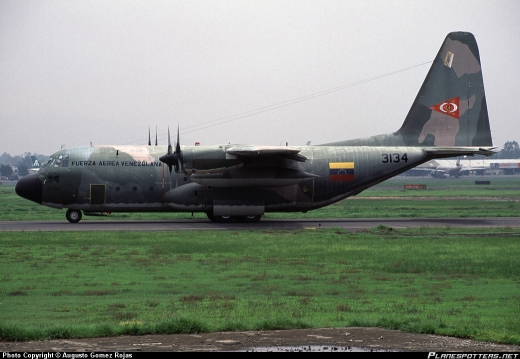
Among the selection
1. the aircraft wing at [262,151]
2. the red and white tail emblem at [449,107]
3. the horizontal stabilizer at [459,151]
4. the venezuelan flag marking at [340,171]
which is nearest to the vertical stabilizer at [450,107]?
the red and white tail emblem at [449,107]

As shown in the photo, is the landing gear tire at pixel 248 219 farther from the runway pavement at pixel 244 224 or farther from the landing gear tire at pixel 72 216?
the landing gear tire at pixel 72 216

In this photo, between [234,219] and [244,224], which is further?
[234,219]

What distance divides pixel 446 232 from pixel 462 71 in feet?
42.5

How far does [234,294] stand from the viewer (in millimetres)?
18875

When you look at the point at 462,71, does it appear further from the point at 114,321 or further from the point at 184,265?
the point at 114,321

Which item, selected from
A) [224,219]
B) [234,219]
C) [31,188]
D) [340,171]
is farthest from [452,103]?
[31,188]

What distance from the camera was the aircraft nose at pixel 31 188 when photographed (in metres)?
40.5

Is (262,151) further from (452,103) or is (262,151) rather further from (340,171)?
(452,103)

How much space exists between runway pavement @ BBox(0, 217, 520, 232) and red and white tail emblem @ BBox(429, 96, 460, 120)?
270 inches

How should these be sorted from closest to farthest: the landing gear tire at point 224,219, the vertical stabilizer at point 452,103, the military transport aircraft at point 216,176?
the military transport aircraft at point 216,176
the landing gear tire at point 224,219
the vertical stabilizer at point 452,103

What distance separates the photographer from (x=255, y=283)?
20875 mm

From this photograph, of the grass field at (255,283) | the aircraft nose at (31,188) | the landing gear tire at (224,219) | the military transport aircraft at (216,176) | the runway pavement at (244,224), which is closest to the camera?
the grass field at (255,283)

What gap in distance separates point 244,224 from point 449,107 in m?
15.3

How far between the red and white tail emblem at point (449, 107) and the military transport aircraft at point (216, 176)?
8.44 ft
